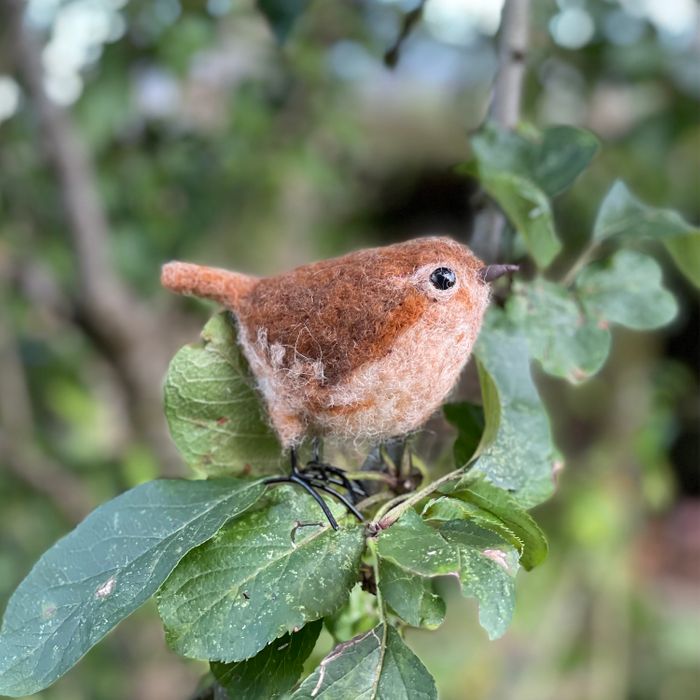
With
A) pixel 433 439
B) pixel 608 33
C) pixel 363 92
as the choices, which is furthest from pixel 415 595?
pixel 363 92

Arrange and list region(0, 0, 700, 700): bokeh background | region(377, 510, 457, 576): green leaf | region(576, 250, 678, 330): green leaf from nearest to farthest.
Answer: region(377, 510, 457, 576): green leaf < region(576, 250, 678, 330): green leaf < region(0, 0, 700, 700): bokeh background

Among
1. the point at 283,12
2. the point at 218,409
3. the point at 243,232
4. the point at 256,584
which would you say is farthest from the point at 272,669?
the point at 243,232

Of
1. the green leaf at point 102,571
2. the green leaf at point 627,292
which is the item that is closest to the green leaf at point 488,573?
the green leaf at point 102,571

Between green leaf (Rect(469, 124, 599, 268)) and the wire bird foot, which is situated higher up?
green leaf (Rect(469, 124, 599, 268))

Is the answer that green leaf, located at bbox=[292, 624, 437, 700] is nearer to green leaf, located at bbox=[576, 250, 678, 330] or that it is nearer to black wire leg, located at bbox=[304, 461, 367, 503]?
black wire leg, located at bbox=[304, 461, 367, 503]

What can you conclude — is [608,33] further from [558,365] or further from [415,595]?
[415,595]

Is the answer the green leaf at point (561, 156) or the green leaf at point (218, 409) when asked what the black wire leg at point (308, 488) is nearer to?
the green leaf at point (218, 409)

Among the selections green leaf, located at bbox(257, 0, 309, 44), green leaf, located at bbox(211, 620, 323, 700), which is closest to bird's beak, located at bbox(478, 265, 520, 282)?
green leaf, located at bbox(211, 620, 323, 700)
